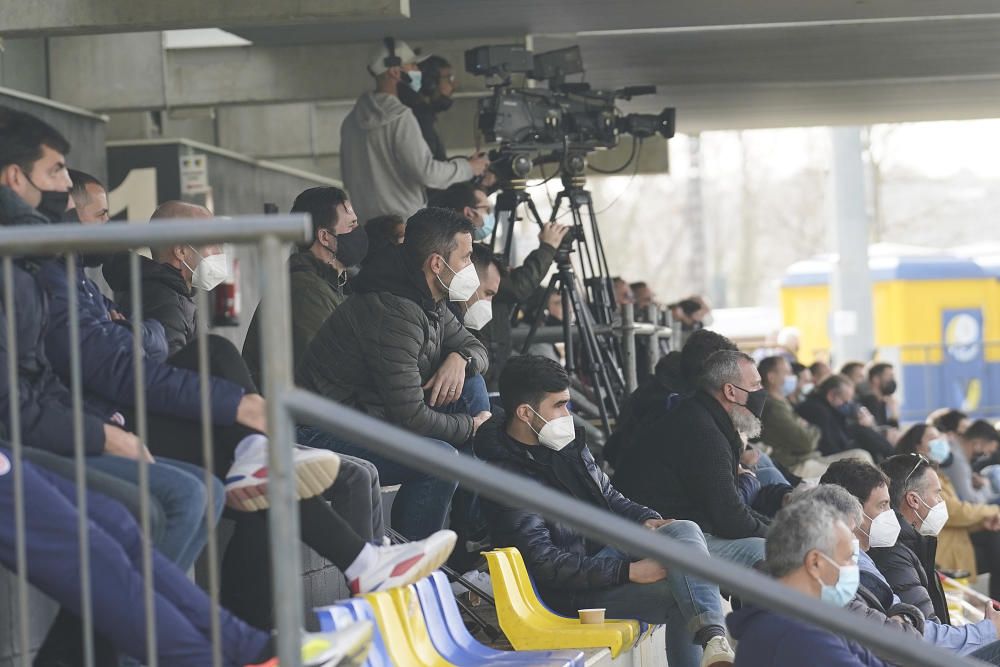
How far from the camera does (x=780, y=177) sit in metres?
58.6

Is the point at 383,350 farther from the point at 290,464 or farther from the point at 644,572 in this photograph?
the point at 290,464

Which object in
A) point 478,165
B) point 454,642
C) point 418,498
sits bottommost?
point 454,642

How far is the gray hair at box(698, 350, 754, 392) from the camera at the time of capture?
263 inches

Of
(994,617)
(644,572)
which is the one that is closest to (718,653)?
(644,572)

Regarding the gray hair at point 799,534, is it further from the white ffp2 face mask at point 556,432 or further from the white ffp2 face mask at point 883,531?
the white ffp2 face mask at point 883,531

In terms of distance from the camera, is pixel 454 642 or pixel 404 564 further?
pixel 454 642

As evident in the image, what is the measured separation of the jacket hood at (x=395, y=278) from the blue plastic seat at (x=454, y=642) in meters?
1.37

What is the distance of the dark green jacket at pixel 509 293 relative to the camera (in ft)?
26.3

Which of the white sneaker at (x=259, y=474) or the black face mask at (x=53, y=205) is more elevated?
the black face mask at (x=53, y=205)

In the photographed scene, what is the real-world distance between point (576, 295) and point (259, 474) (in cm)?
472

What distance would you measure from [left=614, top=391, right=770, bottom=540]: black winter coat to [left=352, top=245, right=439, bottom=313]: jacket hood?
1105mm

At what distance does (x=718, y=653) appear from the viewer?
16.7ft

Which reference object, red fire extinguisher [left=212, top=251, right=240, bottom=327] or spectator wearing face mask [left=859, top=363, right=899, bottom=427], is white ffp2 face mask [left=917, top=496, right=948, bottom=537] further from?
spectator wearing face mask [left=859, top=363, right=899, bottom=427]

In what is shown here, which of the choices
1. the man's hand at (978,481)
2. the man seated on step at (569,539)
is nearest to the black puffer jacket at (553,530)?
the man seated on step at (569,539)
